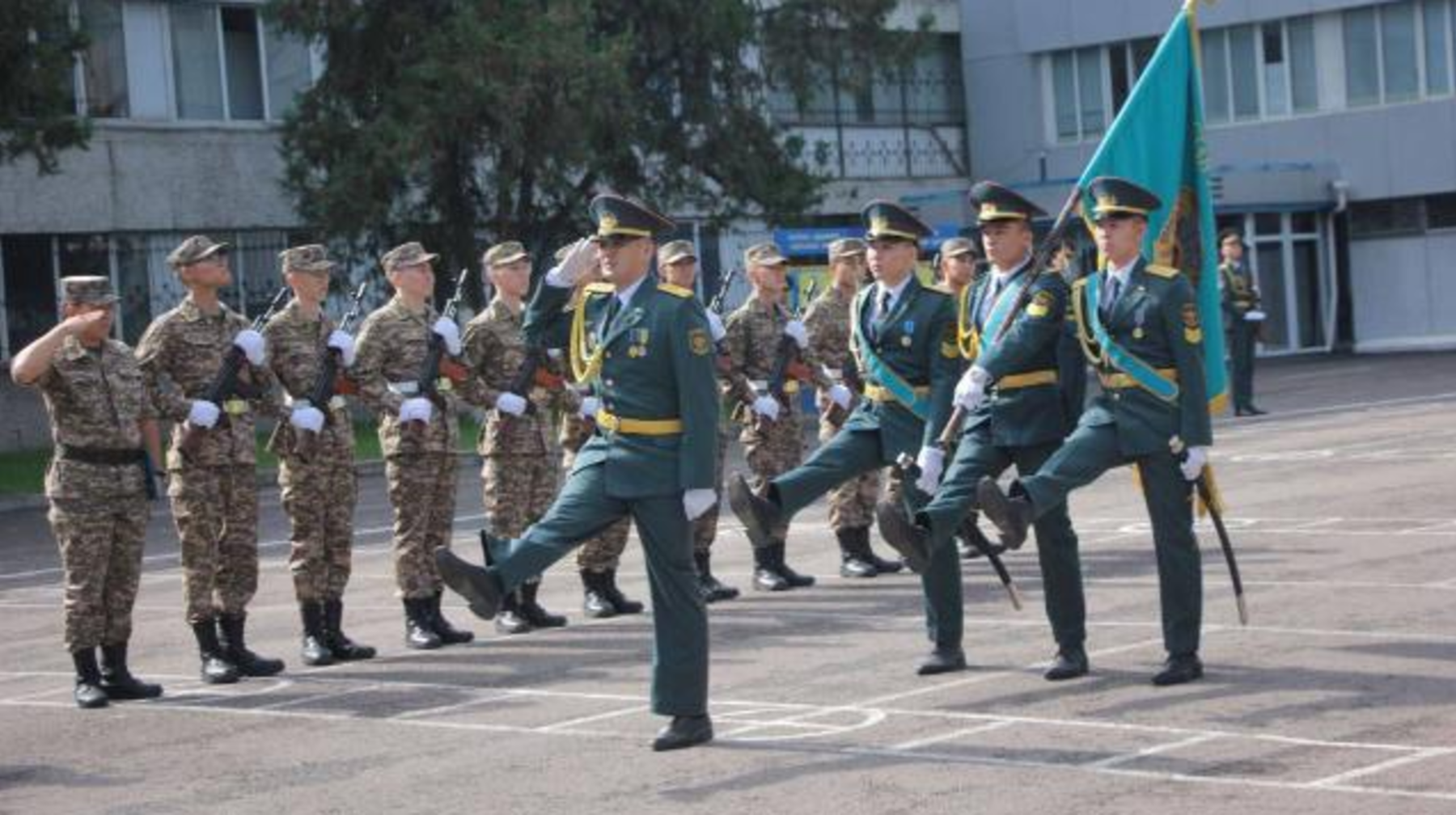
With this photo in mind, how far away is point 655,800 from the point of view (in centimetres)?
891

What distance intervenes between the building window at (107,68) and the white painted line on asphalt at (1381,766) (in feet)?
104

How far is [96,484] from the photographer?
12.0 m

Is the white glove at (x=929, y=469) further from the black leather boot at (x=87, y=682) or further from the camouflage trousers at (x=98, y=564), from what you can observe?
the black leather boot at (x=87, y=682)

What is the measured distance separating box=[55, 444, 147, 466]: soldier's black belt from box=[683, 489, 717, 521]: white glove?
3497mm

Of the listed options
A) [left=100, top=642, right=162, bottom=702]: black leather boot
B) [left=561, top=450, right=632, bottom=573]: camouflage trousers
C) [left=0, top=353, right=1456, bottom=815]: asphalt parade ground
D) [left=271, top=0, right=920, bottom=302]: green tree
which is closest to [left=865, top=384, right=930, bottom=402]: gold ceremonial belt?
[left=0, top=353, right=1456, bottom=815]: asphalt parade ground

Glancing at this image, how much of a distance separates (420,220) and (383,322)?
2397cm

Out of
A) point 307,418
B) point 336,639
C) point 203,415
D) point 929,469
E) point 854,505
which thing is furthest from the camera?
point 854,505

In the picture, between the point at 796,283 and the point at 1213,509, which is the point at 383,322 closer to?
the point at 1213,509

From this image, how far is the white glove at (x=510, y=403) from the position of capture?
14020 mm

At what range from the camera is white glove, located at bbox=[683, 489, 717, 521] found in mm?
Answer: 9883

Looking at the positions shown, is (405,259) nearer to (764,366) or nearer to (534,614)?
(534,614)

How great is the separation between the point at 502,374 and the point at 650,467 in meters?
4.42

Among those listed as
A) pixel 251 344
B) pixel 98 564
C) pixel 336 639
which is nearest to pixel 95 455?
pixel 98 564

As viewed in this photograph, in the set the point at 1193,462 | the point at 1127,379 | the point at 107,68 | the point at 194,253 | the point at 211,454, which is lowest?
the point at 1193,462
